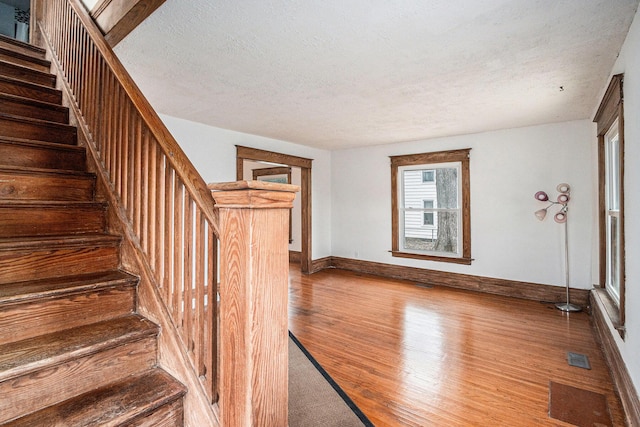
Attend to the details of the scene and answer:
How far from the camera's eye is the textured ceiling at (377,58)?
1.86 meters

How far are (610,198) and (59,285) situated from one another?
14.8 feet

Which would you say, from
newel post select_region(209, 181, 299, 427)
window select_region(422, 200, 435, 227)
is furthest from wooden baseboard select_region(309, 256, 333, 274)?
newel post select_region(209, 181, 299, 427)

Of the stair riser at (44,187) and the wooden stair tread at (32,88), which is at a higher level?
the wooden stair tread at (32,88)

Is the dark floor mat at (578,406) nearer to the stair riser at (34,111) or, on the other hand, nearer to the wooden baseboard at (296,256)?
the stair riser at (34,111)

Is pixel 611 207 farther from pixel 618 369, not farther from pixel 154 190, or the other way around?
pixel 154 190

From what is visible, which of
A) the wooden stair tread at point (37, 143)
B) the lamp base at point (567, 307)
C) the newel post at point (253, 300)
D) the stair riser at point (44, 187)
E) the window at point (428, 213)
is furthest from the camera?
the window at point (428, 213)

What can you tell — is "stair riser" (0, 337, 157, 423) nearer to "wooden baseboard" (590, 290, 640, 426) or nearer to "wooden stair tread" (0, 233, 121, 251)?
"wooden stair tread" (0, 233, 121, 251)

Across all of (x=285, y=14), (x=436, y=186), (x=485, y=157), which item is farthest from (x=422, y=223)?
(x=285, y=14)

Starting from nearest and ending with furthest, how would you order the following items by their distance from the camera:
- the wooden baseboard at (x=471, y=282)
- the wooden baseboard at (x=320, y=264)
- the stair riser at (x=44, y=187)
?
the stair riser at (x=44, y=187), the wooden baseboard at (x=471, y=282), the wooden baseboard at (x=320, y=264)

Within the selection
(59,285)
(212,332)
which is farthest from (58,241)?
(212,332)

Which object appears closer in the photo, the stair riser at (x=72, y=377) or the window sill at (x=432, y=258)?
the stair riser at (x=72, y=377)

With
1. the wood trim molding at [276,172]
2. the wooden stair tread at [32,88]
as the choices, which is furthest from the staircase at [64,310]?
the wood trim molding at [276,172]

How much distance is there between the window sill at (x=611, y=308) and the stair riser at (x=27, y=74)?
4.72 meters

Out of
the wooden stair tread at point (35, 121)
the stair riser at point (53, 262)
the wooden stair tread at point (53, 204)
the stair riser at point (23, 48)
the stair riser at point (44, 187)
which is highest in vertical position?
the stair riser at point (23, 48)
